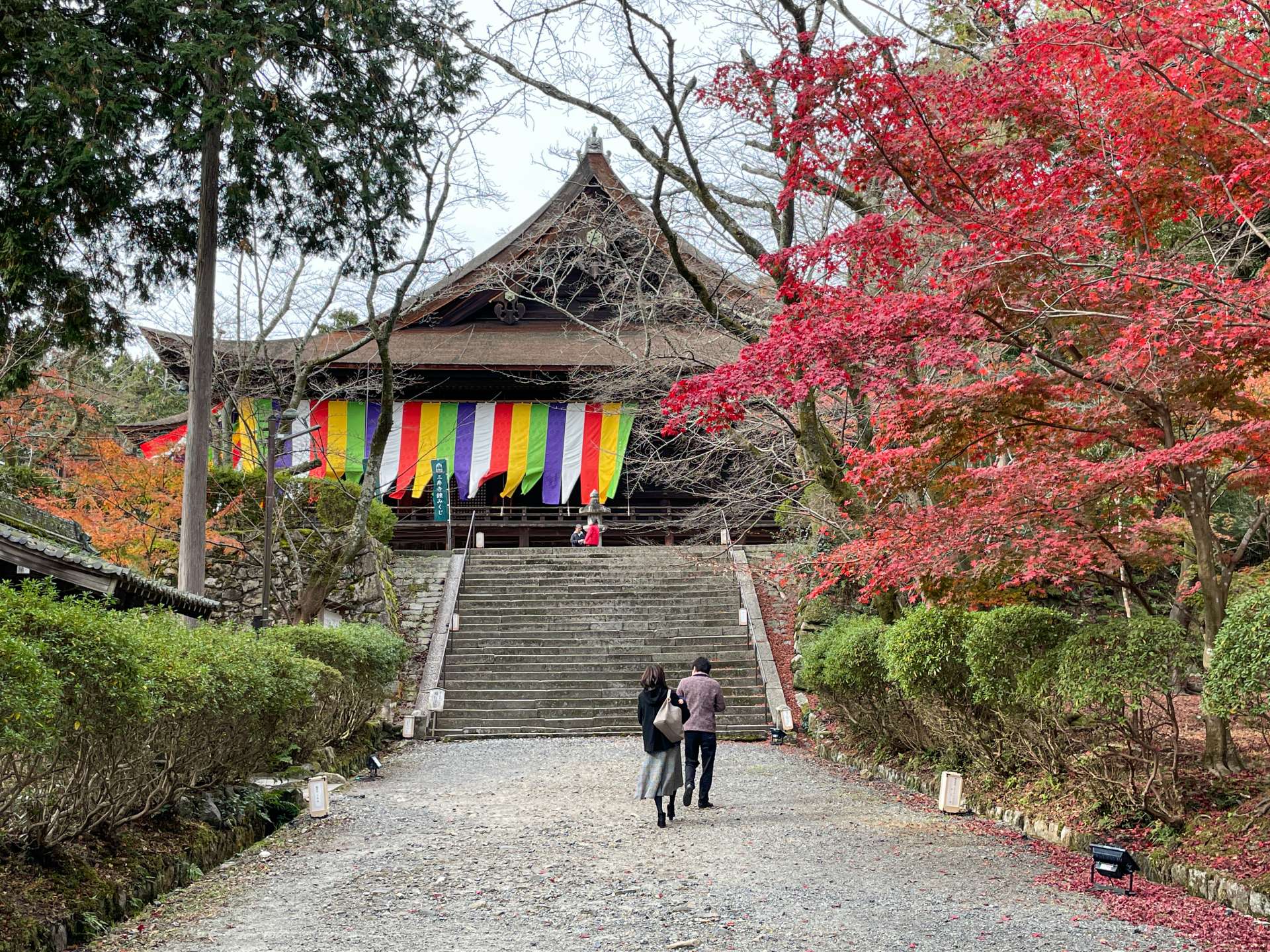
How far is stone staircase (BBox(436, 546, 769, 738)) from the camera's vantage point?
1563 centimetres

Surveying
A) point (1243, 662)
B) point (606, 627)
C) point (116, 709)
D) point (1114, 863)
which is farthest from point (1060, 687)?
point (606, 627)

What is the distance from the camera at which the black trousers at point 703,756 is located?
8.79 metres

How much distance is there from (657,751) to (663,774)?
174 millimetres

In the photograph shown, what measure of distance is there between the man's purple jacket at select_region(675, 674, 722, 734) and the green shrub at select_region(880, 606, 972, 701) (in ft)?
4.86

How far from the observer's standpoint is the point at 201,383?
13.6m

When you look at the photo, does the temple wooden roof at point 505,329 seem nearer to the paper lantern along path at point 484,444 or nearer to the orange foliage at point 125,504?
the paper lantern along path at point 484,444

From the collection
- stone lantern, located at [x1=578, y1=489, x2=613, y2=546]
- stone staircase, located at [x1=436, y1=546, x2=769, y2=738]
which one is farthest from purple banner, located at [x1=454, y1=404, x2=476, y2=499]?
stone staircase, located at [x1=436, y1=546, x2=769, y2=738]

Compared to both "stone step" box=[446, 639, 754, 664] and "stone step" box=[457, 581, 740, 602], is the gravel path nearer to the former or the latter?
"stone step" box=[446, 639, 754, 664]

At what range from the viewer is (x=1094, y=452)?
415 inches

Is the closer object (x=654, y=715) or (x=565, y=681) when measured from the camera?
(x=654, y=715)

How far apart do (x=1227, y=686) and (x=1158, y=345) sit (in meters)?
1.82

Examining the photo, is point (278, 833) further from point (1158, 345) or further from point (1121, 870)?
point (1158, 345)

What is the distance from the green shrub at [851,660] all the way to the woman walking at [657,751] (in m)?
2.67

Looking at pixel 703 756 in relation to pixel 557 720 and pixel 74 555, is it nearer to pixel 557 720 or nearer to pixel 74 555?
pixel 74 555
